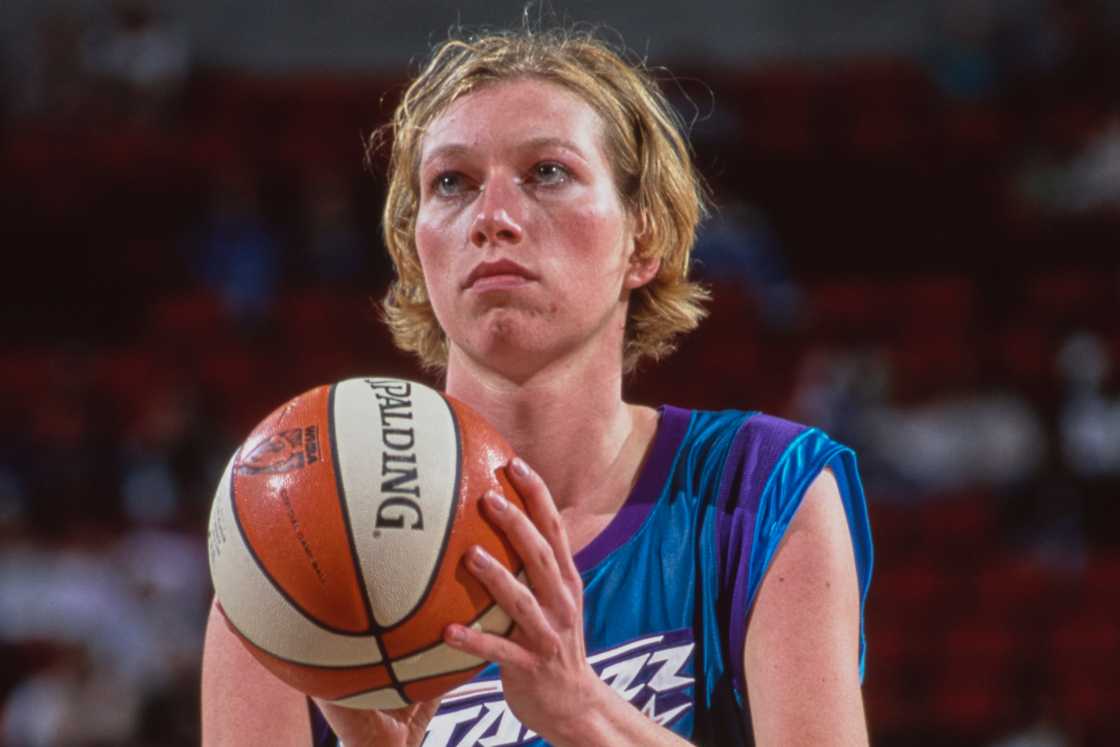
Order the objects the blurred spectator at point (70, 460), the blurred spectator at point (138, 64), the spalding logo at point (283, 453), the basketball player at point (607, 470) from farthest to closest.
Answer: the blurred spectator at point (138, 64) → the blurred spectator at point (70, 460) → the basketball player at point (607, 470) → the spalding logo at point (283, 453)

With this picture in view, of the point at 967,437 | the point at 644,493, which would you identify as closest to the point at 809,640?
the point at 644,493

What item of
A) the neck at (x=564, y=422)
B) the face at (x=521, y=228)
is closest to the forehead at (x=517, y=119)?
the face at (x=521, y=228)

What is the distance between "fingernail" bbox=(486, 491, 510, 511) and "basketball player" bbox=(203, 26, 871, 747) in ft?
0.28

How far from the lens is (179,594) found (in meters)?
8.34

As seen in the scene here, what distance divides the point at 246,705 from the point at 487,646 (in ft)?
2.52

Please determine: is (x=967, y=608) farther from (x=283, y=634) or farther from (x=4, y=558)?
(x=283, y=634)

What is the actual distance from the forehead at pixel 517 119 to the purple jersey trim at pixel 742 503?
0.62 m

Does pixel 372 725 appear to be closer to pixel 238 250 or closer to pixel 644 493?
pixel 644 493

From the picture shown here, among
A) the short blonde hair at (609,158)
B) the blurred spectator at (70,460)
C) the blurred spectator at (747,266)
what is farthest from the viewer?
the blurred spectator at (747,266)

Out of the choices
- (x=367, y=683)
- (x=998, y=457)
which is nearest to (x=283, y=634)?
(x=367, y=683)

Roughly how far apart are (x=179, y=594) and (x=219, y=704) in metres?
5.78

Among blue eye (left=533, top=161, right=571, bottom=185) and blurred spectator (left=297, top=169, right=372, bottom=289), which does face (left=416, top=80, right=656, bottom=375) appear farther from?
blurred spectator (left=297, top=169, right=372, bottom=289)

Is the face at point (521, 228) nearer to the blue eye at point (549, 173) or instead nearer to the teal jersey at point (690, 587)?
the blue eye at point (549, 173)

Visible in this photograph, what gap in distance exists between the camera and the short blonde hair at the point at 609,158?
304 centimetres
